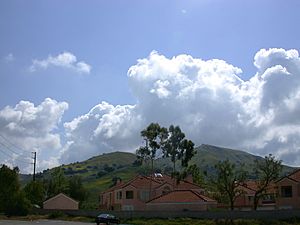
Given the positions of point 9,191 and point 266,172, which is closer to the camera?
point 266,172

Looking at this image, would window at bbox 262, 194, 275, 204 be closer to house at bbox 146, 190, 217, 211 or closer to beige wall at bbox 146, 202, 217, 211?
house at bbox 146, 190, 217, 211

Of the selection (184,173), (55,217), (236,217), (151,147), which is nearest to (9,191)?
(55,217)

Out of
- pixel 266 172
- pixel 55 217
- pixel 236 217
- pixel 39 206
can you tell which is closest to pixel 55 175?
pixel 39 206

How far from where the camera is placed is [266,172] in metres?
80.3

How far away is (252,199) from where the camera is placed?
96.3 metres

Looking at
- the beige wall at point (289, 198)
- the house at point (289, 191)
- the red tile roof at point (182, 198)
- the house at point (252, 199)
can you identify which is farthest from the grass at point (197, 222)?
the house at point (252, 199)

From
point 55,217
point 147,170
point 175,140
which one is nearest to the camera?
point 55,217

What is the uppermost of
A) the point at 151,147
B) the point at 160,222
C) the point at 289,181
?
the point at 151,147

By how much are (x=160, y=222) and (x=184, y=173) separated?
38209 millimetres

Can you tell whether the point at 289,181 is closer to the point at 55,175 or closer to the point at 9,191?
the point at 9,191

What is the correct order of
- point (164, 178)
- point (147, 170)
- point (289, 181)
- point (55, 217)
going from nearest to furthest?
point (289, 181) < point (55, 217) < point (164, 178) < point (147, 170)

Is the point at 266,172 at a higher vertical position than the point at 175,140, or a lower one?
lower

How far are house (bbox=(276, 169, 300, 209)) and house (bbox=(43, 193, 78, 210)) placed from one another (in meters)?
44.0

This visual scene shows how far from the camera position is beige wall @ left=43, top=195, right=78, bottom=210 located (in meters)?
103
